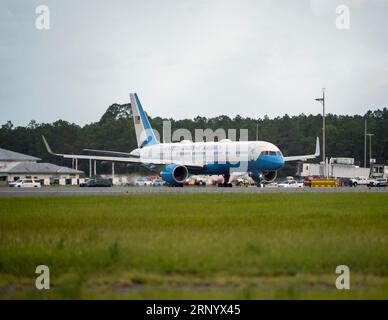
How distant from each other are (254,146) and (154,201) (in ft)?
93.1

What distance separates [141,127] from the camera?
8425 centimetres

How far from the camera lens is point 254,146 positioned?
68500mm

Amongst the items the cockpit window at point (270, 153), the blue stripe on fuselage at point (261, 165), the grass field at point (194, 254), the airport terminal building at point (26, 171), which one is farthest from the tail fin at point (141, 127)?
the grass field at point (194, 254)

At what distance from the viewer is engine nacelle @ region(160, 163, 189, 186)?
6938 cm

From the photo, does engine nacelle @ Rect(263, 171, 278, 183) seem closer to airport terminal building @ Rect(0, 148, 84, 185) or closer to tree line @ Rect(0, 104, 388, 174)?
airport terminal building @ Rect(0, 148, 84, 185)

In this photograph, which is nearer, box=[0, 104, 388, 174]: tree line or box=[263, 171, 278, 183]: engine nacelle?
box=[263, 171, 278, 183]: engine nacelle

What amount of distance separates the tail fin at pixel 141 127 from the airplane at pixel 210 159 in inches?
81.5

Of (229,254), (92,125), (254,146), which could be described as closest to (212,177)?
(254,146)

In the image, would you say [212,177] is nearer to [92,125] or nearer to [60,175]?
[60,175]

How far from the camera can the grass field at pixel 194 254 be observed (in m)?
16.0

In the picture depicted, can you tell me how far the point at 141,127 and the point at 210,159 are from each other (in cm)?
1376

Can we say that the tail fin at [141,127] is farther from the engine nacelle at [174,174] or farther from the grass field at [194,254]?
the grass field at [194,254]

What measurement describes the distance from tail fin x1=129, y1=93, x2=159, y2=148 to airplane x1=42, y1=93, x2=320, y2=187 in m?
2.07

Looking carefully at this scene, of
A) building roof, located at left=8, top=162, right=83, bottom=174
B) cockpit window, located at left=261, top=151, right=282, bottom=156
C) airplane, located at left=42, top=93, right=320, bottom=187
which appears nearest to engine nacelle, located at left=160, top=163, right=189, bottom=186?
airplane, located at left=42, top=93, right=320, bottom=187
